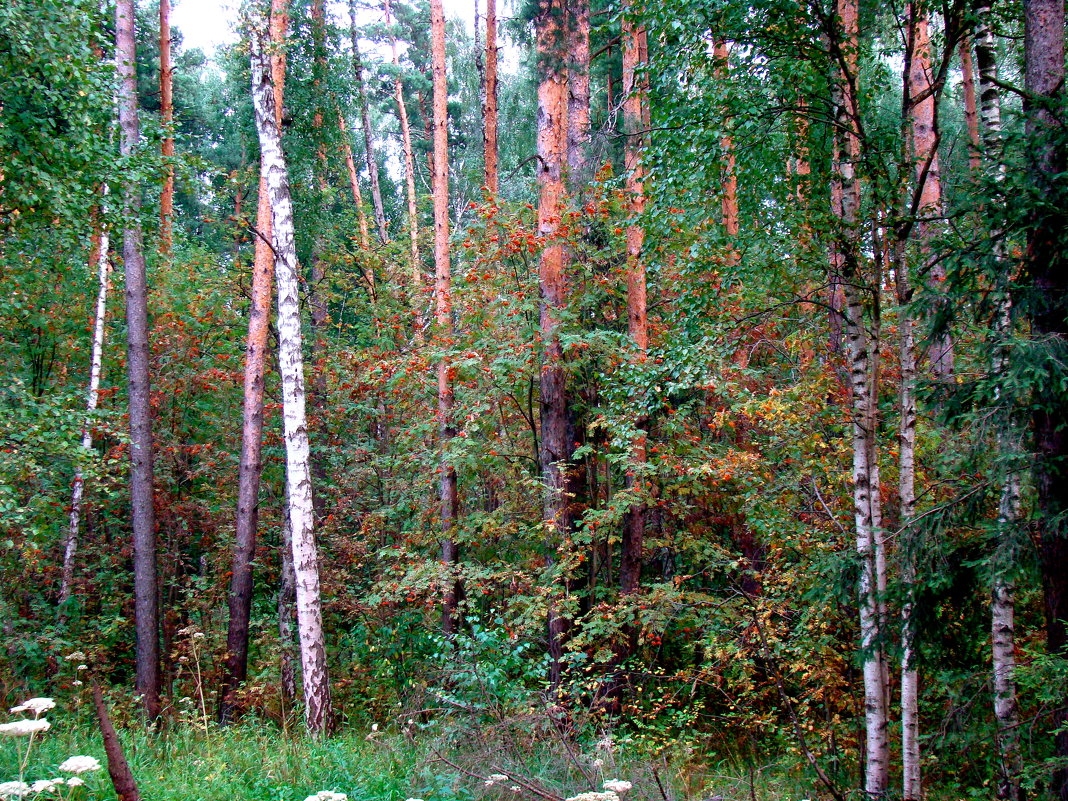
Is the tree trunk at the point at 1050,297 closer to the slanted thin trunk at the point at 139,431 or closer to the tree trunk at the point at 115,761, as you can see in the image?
the tree trunk at the point at 115,761

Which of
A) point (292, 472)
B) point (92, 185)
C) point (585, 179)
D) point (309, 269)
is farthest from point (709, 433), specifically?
point (309, 269)

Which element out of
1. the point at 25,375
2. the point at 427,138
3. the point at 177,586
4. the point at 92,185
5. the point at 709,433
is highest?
the point at 427,138

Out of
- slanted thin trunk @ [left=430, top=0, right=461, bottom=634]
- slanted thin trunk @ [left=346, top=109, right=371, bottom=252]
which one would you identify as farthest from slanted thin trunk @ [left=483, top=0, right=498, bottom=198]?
slanted thin trunk @ [left=346, top=109, right=371, bottom=252]

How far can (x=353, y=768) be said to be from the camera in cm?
489

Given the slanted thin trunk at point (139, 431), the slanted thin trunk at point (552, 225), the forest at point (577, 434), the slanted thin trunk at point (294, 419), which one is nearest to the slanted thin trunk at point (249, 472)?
the forest at point (577, 434)

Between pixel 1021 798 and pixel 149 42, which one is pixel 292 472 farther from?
pixel 149 42

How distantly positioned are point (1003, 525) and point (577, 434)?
6.39 meters

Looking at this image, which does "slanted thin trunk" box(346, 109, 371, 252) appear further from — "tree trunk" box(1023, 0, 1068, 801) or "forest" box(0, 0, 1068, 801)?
"tree trunk" box(1023, 0, 1068, 801)

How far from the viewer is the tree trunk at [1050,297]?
13.8 feet

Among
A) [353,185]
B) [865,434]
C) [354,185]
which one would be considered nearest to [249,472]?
[865,434]

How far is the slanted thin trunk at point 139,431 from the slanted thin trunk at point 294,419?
3231mm

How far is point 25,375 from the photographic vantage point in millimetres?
11984

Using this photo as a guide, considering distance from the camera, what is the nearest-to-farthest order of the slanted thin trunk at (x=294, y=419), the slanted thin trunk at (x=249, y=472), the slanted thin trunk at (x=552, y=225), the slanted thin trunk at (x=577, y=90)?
1. the slanted thin trunk at (x=294, y=419)
2. the slanted thin trunk at (x=552, y=225)
3. the slanted thin trunk at (x=577, y=90)
4. the slanted thin trunk at (x=249, y=472)

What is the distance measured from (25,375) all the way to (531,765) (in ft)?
37.0
